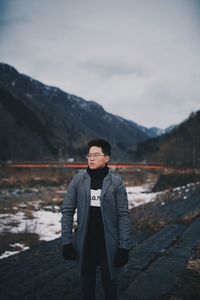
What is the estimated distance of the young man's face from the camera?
3619 millimetres

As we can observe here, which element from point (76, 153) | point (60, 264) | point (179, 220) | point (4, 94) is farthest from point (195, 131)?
point (4, 94)

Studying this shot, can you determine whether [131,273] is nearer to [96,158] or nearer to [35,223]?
[96,158]

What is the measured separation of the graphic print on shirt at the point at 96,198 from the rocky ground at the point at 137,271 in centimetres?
197

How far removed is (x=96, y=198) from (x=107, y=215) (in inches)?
8.4

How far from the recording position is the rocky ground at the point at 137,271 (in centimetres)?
495

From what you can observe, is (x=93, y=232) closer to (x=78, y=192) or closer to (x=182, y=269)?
(x=78, y=192)

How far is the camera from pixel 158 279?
554 centimetres

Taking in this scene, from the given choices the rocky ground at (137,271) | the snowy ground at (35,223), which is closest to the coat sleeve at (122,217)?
the rocky ground at (137,271)

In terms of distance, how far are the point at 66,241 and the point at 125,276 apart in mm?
2682

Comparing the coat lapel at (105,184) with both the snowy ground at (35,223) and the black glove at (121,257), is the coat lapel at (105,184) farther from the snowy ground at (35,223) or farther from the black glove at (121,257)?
the snowy ground at (35,223)

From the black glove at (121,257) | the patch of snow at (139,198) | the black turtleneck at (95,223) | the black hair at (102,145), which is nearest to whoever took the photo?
the black glove at (121,257)

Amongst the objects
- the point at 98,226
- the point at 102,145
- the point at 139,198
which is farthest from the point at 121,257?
the point at 139,198

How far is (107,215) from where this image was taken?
138 inches

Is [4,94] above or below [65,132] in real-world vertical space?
above
